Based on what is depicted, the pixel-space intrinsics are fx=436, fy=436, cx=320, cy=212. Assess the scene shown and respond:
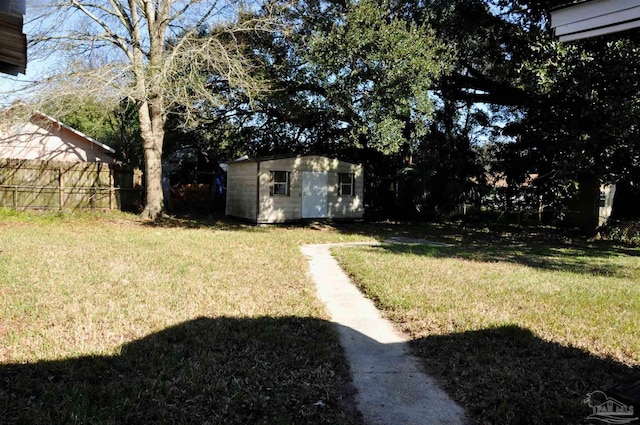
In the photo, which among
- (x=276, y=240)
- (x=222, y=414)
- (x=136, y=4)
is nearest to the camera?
(x=222, y=414)

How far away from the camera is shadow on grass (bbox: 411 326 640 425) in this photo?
3.00 metres

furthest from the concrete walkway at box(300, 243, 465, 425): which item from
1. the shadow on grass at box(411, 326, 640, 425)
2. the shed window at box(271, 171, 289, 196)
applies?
the shed window at box(271, 171, 289, 196)

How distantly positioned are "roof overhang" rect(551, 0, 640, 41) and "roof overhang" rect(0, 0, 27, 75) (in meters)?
3.20

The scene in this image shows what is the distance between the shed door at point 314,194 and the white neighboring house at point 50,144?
385 inches

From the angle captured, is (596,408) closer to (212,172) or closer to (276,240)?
(276,240)

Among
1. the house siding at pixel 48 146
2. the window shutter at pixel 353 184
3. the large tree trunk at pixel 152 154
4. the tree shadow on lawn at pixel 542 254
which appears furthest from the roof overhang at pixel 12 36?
the house siding at pixel 48 146

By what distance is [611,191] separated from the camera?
22.9m

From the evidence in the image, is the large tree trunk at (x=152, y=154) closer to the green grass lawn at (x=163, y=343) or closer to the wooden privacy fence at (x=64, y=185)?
the wooden privacy fence at (x=64, y=185)

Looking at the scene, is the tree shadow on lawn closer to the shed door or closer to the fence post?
the shed door

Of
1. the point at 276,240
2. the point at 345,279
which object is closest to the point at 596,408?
the point at 345,279

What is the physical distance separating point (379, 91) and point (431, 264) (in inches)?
235

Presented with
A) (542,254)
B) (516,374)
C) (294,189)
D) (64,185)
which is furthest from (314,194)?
(516,374)

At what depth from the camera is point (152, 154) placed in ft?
54.1

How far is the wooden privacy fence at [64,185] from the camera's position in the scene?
15.9 metres
